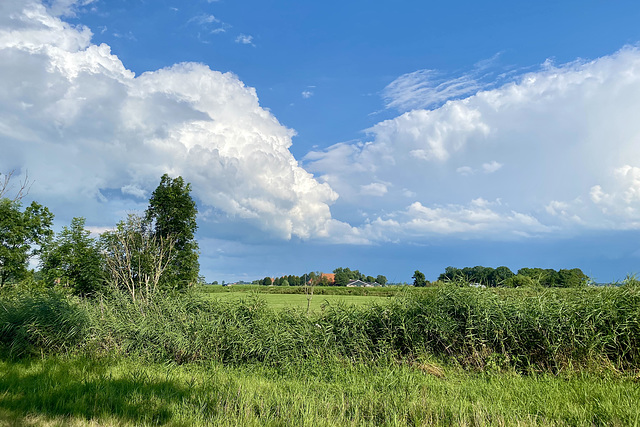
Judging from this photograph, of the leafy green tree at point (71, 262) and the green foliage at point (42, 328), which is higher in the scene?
the leafy green tree at point (71, 262)

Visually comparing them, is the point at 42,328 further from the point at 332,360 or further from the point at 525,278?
the point at 525,278

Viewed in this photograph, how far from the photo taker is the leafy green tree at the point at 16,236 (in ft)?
60.4

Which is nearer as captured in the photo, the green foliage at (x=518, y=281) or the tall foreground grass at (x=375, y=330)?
the tall foreground grass at (x=375, y=330)

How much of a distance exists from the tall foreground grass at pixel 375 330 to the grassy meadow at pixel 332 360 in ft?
0.09

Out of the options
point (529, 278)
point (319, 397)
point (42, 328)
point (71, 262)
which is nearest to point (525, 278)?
point (529, 278)

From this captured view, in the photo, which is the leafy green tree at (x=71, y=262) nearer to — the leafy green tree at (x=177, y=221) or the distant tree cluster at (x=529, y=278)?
the leafy green tree at (x=177, y=221)

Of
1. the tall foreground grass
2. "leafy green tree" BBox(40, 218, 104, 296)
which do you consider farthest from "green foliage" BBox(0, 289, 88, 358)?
"leafy green tree" BBox(40, 218, 104, 296)

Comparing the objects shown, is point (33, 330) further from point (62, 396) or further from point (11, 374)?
point (62, 396)

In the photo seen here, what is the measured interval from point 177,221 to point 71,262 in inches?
255

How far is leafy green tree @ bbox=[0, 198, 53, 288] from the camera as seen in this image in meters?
18.4

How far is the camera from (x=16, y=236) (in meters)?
18.8

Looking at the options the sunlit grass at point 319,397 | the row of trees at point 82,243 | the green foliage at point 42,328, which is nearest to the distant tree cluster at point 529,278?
the sunlit grass at point 319,397

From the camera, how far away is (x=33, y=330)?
8148 millimetres

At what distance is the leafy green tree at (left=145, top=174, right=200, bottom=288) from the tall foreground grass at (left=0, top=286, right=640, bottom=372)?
11.4 metres
